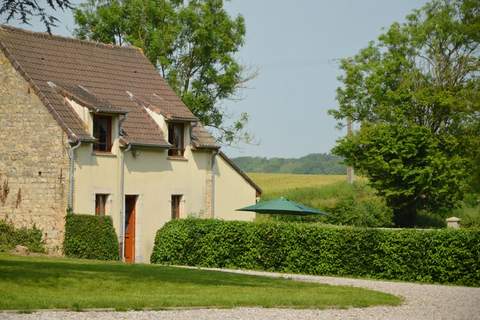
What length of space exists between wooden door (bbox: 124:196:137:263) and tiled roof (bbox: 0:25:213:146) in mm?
2225

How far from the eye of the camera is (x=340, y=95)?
55.3 metres

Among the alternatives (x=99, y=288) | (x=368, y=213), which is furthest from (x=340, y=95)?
(x=99, y=288)

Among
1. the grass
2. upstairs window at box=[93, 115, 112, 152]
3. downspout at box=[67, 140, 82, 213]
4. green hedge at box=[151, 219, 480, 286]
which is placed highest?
upstairs window at box=[93, 115, 112, 152]

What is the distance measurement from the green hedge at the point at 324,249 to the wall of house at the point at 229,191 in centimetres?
627

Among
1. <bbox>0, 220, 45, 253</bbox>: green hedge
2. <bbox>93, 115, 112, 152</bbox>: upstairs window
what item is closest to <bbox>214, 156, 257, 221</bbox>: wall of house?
<bbox>93, 115, 112, 152</bbox>: upstairs window

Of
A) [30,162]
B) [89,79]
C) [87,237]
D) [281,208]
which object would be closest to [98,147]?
[30,162]

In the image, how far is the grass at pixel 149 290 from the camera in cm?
2005

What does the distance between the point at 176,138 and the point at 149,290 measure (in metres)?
18.9

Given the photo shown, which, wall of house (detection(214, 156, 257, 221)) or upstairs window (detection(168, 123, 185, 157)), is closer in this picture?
upstairs window (detection(168, 123, 185, 157))

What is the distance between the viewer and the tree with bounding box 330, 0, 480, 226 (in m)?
49.4

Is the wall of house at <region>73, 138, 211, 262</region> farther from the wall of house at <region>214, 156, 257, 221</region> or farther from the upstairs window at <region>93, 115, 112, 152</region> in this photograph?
the wall of house at <region>214, 156, 257, 221</region>

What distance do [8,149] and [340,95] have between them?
71.4ft

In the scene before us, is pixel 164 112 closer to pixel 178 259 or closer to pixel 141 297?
pixel 178 259

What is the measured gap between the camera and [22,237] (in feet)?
122
